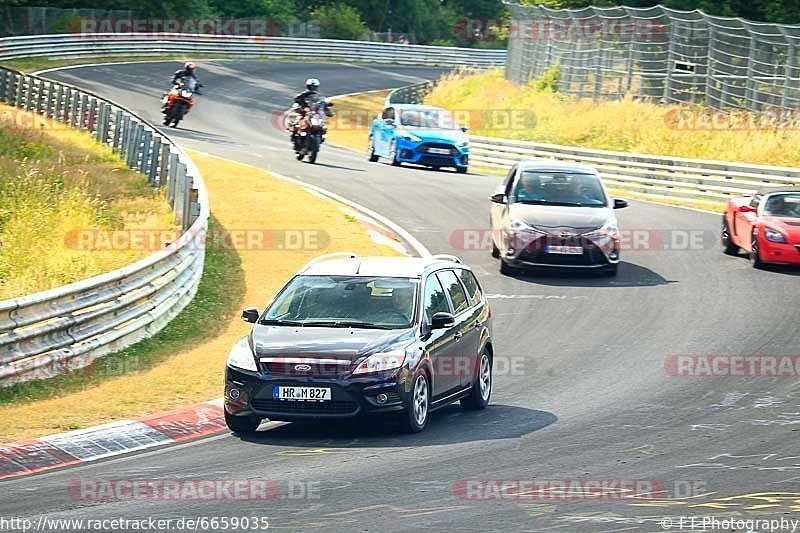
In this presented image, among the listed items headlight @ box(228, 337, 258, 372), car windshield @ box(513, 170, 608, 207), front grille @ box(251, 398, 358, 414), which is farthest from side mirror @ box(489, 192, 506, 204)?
front grille @ box(251, 398, 358, 414)

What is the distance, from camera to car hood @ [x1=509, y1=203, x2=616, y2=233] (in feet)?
69.7

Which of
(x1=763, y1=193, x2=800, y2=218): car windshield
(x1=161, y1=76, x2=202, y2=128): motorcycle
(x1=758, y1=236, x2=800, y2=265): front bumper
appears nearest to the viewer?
(x1=758, y1=236, x2=800, y2=265): front bumper

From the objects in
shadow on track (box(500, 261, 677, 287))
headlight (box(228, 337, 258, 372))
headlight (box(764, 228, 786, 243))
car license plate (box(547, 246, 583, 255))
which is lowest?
shadow on track (box(500, 261, 677, 287))

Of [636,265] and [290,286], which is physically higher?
[290,286]

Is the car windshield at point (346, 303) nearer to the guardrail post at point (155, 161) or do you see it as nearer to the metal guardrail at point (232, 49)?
the guardrail post at point (155, 161)

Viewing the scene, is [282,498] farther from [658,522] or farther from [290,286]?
[290,286]

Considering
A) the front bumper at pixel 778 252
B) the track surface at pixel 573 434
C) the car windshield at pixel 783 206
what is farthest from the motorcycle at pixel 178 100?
the front bumper at pixel 778 252

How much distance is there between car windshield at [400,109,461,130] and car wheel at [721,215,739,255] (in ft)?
40.6

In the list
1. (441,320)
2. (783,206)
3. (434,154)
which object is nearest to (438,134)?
(434,154)

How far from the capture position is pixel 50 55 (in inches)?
2275

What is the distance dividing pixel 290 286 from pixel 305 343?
1.27m

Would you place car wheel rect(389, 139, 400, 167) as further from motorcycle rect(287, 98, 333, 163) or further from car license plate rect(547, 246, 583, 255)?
car license plate rect(547, 246, 583, 255)

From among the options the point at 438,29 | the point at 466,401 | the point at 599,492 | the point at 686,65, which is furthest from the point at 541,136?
the point at 438,29

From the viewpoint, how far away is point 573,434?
11.6m
